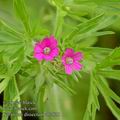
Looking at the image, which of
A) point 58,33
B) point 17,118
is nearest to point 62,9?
point 58,33

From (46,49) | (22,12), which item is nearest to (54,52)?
(46,49)

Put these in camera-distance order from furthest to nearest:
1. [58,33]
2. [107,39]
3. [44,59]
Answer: [107,39] < [58,33] < [44,59]

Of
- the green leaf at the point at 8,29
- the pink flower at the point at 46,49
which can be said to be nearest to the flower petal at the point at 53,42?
the pink flower at the point at 46,49

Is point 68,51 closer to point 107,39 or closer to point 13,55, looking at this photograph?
point 13,55

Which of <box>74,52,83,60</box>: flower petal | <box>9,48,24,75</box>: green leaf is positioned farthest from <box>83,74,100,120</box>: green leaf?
<box>9,48,24,75</box>: green leaf

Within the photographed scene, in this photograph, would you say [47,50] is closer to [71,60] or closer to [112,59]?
[71,60]

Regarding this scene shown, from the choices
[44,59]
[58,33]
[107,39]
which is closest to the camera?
[44,59]

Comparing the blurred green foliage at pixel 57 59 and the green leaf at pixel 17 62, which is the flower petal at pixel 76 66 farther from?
the green leaf at pixel 17 62
